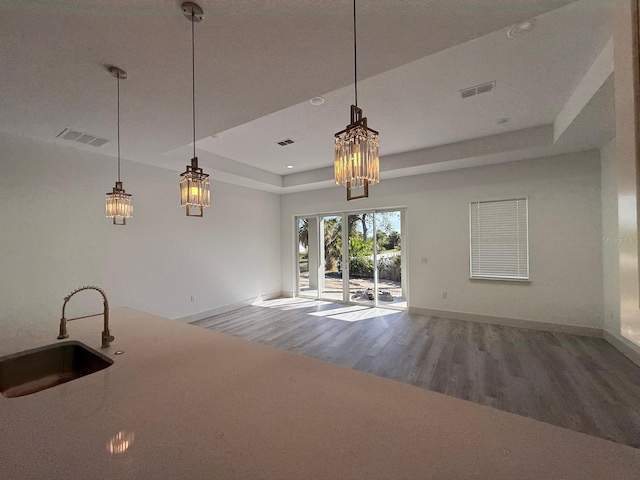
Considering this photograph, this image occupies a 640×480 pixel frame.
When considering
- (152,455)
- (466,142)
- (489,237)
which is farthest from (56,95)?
(489,237)

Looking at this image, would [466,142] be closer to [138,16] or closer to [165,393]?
[138,16]

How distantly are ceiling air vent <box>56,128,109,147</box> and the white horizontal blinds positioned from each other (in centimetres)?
581

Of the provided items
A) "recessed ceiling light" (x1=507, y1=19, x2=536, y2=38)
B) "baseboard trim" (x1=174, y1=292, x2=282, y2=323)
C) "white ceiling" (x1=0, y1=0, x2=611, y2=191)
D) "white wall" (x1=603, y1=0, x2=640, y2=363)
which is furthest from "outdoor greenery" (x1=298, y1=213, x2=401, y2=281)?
"white wall" (x1=603, y1=0, x2=640, y2=363)

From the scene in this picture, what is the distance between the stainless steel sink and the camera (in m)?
1.46

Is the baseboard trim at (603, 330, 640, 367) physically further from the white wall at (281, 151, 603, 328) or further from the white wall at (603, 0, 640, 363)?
the white wall at (603, 0, 640, 363)

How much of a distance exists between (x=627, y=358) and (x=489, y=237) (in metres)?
2.22

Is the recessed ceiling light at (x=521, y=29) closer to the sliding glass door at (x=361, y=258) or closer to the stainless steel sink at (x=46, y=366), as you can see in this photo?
the stainless steel sink at (x=46, y=366)

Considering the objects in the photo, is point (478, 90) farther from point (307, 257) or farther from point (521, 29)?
point (307, 257)

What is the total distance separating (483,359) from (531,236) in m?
2.37

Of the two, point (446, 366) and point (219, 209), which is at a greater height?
point (219, 209)

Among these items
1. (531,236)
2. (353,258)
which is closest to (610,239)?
(531,236)

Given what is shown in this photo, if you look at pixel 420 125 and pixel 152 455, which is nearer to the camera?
pixel 152 455

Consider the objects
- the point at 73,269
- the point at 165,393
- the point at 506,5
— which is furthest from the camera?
the point at 73,269

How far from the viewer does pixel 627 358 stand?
326 centimetres
